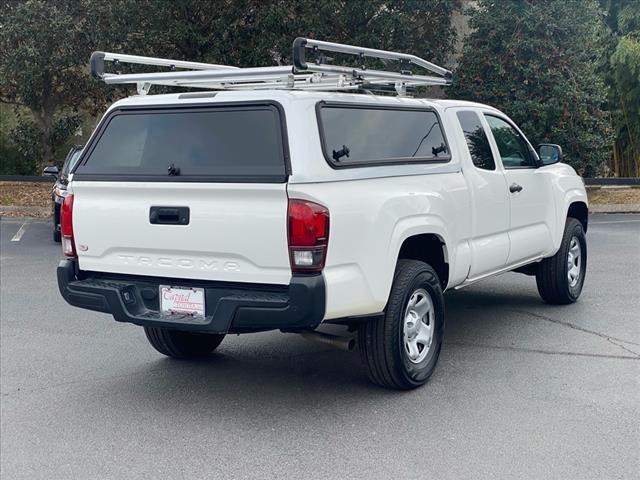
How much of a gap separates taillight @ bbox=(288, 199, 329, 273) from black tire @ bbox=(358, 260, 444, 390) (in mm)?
792

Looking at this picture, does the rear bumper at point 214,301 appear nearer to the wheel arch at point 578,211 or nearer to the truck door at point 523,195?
the truck door at point 523,195

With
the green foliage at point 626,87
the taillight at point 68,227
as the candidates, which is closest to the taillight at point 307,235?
the taillight at point 68,227

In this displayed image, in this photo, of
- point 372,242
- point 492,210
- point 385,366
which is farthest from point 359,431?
point 492,210

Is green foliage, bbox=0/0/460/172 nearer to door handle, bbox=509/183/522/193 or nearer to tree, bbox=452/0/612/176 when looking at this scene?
tree, bbox=452/0/612/176

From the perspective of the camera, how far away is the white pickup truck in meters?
4.62

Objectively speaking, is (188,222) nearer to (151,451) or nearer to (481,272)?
(151,451)

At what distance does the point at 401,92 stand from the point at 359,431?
2.78m

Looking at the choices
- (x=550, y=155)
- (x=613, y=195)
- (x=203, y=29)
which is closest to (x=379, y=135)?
(x=550, y=155)

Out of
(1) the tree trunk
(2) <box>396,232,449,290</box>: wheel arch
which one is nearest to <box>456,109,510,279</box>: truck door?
(2) <box>396,232,449,290</box>: wheel arch

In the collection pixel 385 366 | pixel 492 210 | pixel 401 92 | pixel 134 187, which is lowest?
pixel 385 366

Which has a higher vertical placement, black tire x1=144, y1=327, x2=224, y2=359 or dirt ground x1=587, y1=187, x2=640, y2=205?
black tire x1=144, y1=327, x2=224, y2=359

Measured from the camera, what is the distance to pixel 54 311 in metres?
8.09

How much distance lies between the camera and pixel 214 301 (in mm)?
4809

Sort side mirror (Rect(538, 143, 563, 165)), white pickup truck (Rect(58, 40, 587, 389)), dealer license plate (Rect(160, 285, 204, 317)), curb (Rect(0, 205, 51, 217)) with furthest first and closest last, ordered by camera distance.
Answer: curb (Rect(0, 205, 51, 217)), side mirror (Rect(538, 143, 563, 165)), dealer license plate (Rect(160, 285, 204, 317)), white pickup truck (Rect(58, 40, 587, 389))
